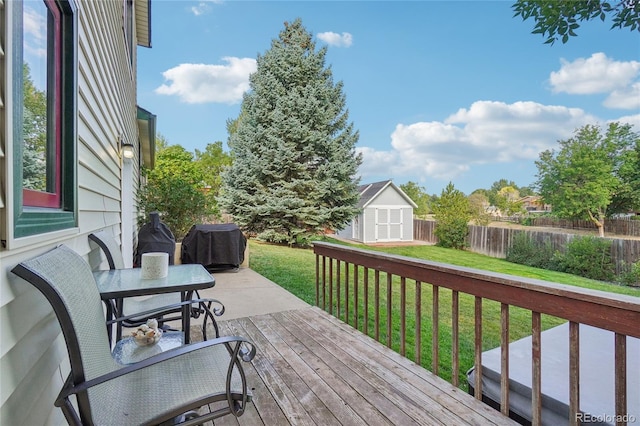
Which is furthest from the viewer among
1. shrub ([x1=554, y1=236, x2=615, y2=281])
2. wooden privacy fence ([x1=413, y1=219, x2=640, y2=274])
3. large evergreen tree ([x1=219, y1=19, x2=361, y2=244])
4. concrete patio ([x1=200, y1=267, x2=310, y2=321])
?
large evergreen tree ([x1=219, y1=19, x2=361, y2=244])

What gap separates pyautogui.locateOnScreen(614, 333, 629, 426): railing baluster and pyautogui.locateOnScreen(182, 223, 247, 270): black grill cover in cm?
526

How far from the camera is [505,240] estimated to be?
13.4m

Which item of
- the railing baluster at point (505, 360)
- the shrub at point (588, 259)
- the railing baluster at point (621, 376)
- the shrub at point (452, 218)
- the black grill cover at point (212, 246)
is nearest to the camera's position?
the railing baluster at point (621, 376)

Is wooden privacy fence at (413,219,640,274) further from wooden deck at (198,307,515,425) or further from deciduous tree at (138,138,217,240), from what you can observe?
deciduous tree at (138,138,217,240)

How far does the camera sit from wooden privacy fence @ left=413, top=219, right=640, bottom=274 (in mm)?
9320

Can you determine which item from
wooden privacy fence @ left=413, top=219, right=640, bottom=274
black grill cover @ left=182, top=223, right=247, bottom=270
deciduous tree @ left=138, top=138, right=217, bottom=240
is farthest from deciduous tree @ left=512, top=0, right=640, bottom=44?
wooden privacy fence @ left=413, top=219, right=640, bottom=274

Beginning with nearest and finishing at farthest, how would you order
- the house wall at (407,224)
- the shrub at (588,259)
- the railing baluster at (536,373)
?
the railing baluster at (536,373) → the shrub at (588,259) → the house wall at (407,224)

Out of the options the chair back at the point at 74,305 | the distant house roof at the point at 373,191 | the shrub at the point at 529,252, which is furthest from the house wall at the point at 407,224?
the chair back at the point at 74,305

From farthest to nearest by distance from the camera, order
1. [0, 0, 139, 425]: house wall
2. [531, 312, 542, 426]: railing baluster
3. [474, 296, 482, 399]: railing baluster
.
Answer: [474, 296, 482, 399]: railing baluster, [531, 312, 542, 426]: railing baluster, [0, 0, 139, 425]: house wall

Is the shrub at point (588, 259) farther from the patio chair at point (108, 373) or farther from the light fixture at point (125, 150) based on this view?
the light fixture at point (125, 150)

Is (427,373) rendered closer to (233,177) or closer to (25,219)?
(25,219)

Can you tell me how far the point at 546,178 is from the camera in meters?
18.0

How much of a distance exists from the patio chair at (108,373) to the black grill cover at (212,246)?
442cm

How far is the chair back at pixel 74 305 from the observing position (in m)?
0.92
